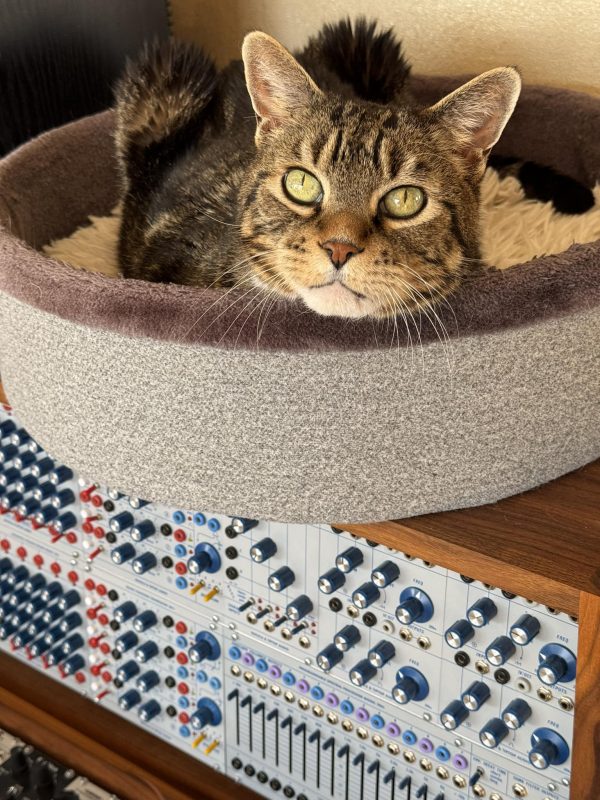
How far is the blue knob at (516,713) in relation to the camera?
2.47ft

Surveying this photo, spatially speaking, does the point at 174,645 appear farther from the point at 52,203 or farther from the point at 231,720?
the point at 52,203

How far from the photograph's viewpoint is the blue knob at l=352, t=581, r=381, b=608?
0.81m

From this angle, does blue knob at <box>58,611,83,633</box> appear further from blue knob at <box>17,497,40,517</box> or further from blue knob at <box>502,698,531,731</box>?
blue knob at <box>502,698,531,731</box>

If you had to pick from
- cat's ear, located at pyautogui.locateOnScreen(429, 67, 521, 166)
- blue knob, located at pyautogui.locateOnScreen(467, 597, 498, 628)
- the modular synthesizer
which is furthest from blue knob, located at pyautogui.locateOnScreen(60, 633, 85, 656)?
cat's ear, located at pyautogui.locateOnScreen(429, 67, 521, 166)

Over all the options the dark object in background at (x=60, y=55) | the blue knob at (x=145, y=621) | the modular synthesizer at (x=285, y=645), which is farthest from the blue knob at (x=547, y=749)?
the dark object in background at (x=60, y=55)

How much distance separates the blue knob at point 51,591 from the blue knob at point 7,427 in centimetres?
19

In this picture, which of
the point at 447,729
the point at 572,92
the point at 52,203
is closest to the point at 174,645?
the point at 447,729

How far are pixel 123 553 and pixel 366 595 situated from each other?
0.31 metres

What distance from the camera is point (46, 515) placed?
42.1 inches

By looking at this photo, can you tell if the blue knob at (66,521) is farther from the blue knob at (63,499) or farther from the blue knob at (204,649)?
the blue knob at (204,649)

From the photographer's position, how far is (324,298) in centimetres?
73

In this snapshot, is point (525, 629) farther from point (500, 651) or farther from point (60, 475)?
point (60, 475)

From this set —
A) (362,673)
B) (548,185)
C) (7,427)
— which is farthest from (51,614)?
(548,185)

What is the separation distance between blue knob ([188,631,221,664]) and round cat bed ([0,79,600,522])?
22cm
